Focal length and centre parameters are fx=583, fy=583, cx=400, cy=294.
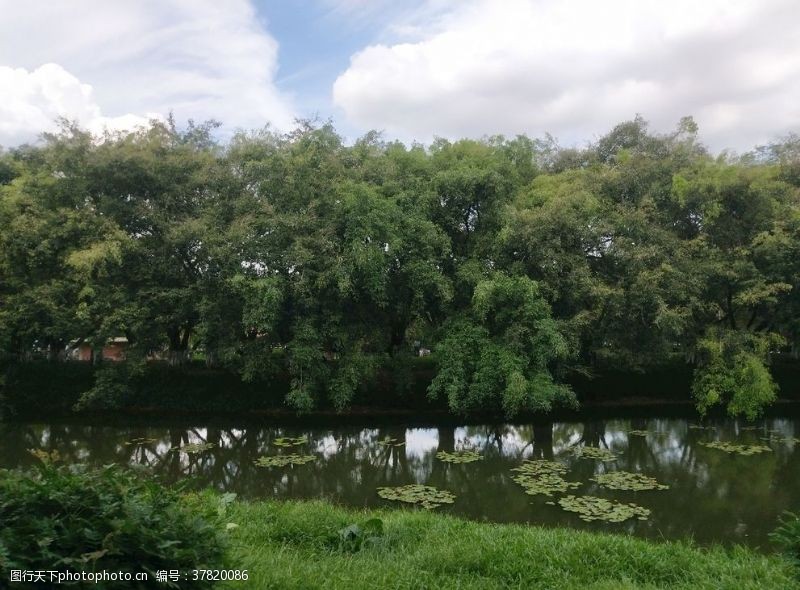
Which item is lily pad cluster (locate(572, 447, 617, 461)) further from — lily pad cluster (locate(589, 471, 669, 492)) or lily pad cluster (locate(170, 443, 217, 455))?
lily pad cluster (locate(170, 443, 217, 455))

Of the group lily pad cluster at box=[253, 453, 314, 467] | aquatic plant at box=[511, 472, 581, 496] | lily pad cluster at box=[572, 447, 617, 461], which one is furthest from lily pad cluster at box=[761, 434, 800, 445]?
lily pad cluster at box=[253, 453, 314, 467]

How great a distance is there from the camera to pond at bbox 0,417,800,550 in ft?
24.4

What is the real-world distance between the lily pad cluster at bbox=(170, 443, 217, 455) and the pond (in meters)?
0.04

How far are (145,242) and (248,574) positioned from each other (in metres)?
11.6

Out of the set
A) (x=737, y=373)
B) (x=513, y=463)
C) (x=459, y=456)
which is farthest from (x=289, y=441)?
(x=737, y=373)

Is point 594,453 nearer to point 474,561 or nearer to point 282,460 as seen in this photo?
point 282,460

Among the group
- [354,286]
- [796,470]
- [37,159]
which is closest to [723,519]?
[796,470]

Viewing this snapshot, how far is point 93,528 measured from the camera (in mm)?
2252

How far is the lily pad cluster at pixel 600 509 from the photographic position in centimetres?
706

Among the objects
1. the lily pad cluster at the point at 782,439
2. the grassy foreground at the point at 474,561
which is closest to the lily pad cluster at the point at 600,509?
the grassy foreground at the point at 474,561

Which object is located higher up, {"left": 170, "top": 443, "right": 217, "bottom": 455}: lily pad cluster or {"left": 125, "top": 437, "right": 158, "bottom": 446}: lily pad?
{"left": 125, "top": 437, "right": 158, "bottom": 446}: lily pad

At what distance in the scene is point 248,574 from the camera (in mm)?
3141

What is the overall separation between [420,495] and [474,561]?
4152 millimetres

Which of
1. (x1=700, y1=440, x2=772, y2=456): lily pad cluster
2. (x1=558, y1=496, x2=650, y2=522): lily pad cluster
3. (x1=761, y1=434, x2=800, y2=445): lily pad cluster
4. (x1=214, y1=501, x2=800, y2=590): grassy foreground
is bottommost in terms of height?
(x1=558, y1=496, x2=650, y2=522): lily pad cluster
